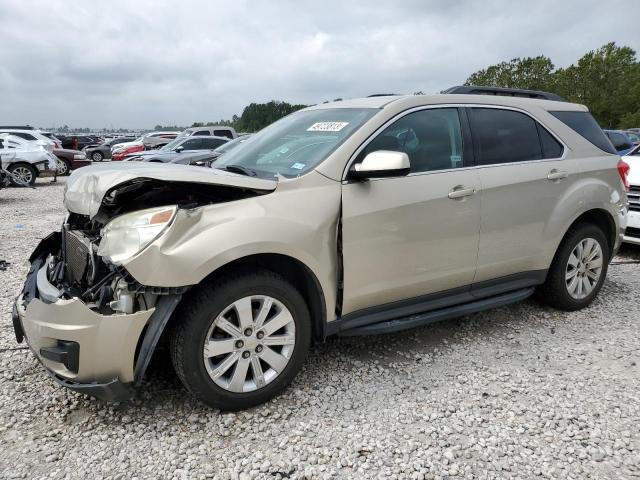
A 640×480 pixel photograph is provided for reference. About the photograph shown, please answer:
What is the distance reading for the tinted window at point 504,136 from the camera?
3.59 metres

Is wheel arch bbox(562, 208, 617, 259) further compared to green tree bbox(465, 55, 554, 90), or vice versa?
green tree bbox(465, 55, 554, 90)

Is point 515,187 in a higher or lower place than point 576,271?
higher

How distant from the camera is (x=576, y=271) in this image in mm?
4223

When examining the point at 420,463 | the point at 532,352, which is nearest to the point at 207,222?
the point at 420,463

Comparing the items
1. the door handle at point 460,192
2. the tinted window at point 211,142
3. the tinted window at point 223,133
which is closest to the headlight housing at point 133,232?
the door handle at point 460,192

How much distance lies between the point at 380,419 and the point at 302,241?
1.08 metres

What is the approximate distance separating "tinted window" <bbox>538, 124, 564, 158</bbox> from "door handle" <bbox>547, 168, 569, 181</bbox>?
0.45 ft

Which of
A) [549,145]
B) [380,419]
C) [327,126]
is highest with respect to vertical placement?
[327,126]

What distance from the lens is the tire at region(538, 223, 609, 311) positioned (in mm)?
4098

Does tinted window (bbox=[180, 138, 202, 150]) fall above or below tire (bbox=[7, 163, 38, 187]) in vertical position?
above

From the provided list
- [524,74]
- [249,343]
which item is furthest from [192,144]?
[524,74]

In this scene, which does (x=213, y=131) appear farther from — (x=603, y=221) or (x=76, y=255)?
(x=76, y=255)

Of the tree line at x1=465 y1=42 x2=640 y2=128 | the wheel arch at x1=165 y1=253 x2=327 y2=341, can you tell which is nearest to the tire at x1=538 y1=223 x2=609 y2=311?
the wheel arch at x1=165 y1=253 x2=327 y2=341

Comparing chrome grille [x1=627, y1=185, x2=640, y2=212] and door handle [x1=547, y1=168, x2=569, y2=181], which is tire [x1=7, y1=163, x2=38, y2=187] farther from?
chrome grille [x1=627, y1=185, x2=640, y2=212]
